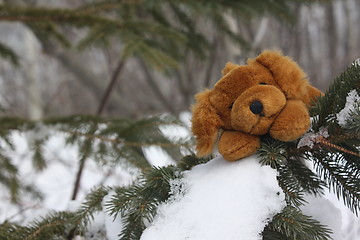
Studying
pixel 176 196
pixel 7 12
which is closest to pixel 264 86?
pixel 176 196

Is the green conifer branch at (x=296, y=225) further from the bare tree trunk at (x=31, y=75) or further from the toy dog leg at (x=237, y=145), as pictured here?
the bare tree trunk at (x=31, y=75)

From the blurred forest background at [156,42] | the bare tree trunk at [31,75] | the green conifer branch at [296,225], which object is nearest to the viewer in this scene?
the green conifer branch at [296,225]

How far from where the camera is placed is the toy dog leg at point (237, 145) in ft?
1.80

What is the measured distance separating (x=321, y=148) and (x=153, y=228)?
1.08ft

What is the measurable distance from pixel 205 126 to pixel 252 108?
0.10 meters

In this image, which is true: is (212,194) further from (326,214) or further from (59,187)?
(59,187)

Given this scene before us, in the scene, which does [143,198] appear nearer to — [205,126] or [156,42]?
[205,126]

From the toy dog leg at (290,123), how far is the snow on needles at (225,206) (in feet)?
0.20

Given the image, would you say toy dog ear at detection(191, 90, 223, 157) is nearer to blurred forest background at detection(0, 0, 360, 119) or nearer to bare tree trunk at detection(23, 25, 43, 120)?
blurred forest background at detection(0, 0, 360, 119)

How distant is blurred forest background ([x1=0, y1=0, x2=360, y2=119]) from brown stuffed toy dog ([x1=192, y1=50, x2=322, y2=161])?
311 millimetres

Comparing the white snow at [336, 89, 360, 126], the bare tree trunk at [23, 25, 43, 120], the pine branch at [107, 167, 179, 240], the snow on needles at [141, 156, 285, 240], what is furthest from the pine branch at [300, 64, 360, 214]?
the bare tree trunk at [23, 25, 43, 120]

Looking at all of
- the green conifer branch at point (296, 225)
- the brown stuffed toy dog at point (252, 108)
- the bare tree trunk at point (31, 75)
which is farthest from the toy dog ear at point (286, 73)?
the bare tree trunk at point (31, 75)

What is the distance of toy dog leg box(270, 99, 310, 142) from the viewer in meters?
0.53

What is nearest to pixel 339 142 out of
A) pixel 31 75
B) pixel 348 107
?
pixel 348 107
